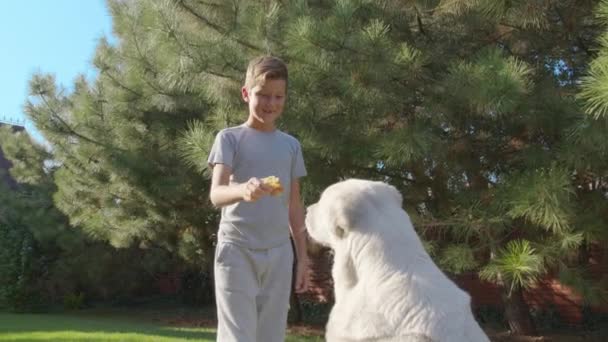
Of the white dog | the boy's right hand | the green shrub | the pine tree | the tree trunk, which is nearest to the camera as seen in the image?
the white dog

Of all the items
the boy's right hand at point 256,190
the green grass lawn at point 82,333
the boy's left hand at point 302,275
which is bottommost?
the green grass lawn at point 82,333

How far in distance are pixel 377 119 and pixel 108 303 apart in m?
12.4

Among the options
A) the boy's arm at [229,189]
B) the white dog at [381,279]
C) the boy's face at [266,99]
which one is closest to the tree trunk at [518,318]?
the boy's face at [266,99]

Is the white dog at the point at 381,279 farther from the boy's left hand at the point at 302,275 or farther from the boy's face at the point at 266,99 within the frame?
the boy's left hand at the point at 302,275

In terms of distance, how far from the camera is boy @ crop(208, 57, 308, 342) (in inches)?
103

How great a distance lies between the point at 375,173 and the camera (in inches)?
251

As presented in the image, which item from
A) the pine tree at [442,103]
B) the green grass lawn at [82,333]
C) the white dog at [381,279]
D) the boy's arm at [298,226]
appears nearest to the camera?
the white dog at [381,279]

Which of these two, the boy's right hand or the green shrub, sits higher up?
the boy's right hand

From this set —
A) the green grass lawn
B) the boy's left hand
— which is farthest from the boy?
the green grass lawn

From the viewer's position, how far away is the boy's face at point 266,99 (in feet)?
8.75

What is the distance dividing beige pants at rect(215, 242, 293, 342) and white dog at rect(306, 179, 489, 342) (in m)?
0.99

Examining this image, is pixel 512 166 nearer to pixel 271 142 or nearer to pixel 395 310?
pixel 271 142

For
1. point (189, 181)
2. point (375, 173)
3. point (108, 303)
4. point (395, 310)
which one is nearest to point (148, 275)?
point (108, 303)

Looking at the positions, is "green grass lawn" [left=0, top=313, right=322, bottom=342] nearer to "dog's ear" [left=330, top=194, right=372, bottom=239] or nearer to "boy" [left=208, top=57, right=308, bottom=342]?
"boy" [left=208, top=57, right=308, bottom=342]
